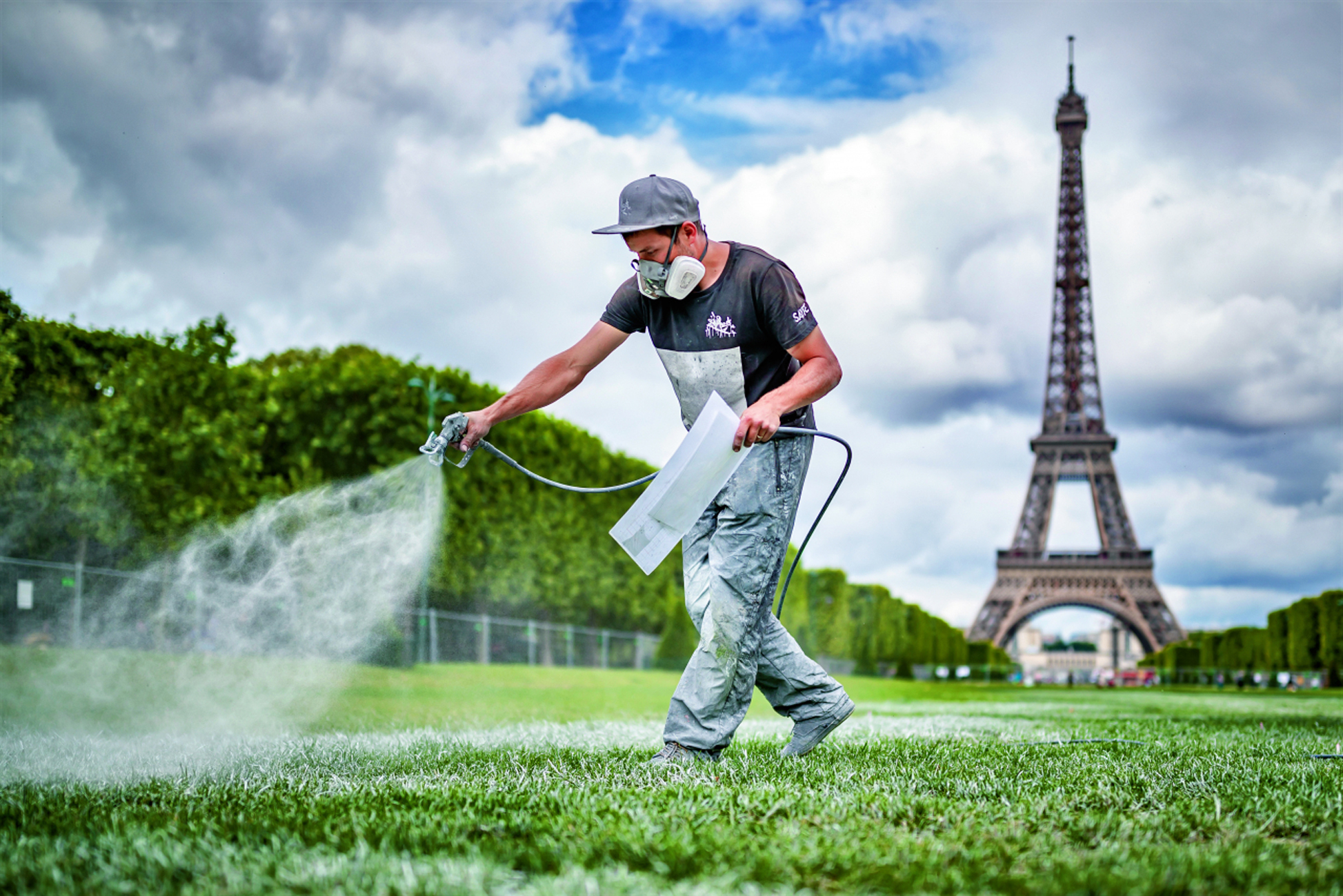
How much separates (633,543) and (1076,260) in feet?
223

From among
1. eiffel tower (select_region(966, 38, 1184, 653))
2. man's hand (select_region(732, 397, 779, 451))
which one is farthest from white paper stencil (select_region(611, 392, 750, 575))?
eiffel tower (select_region(966, 38, 1184, 653))

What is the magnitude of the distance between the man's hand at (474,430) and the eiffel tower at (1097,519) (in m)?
57.9

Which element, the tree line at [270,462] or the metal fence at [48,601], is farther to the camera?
the tree line at [270,462]

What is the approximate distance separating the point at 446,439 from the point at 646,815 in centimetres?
228

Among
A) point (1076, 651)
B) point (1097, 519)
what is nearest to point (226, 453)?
point (1097, 519)

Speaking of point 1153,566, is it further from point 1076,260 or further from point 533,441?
point 533,441

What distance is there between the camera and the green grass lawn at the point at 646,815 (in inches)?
85.9

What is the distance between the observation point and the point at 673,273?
4.46 m

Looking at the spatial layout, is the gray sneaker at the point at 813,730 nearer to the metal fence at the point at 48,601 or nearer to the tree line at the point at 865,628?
the metal fence at the point at 48,601

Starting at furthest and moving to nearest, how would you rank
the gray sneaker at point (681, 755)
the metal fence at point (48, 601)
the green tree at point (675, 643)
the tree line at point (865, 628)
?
the tree line at point (865, 628), the green tree at point (675, 643), the metal fence at point (48, 601), the gray sneaker at point (681, 755)

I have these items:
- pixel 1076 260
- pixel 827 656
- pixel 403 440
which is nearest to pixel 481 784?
pixel 403 440

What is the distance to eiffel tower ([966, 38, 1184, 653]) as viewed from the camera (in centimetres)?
6006

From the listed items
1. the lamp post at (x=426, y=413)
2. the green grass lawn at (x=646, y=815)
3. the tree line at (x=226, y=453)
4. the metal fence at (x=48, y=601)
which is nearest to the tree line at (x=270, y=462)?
the tree line at (x=226, y=453)

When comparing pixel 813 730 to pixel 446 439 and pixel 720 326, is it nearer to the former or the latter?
pixel 720 326
